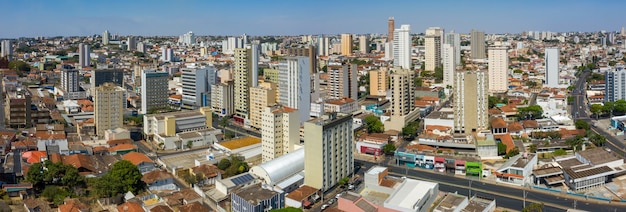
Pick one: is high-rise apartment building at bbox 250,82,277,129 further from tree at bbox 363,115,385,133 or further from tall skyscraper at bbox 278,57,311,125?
tree at bbox 363,115,385,133

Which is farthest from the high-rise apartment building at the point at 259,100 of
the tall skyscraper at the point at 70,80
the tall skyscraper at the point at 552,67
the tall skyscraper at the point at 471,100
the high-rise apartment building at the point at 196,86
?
the tall skyscraper at the point at 552,67

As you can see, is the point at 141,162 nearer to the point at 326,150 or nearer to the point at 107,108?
the point at 107,108

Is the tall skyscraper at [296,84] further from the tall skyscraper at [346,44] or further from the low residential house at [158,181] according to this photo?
the tall skyscraper at [346,44]

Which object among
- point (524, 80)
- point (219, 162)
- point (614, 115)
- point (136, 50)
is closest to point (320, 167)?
point (219, 162)

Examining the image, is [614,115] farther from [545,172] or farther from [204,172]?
[204,172]

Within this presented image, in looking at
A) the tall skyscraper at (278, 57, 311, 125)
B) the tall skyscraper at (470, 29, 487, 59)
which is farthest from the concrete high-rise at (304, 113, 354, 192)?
the tall skyscraper at (470, 29, 487, 59)

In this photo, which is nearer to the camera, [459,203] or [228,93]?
[459,203]
